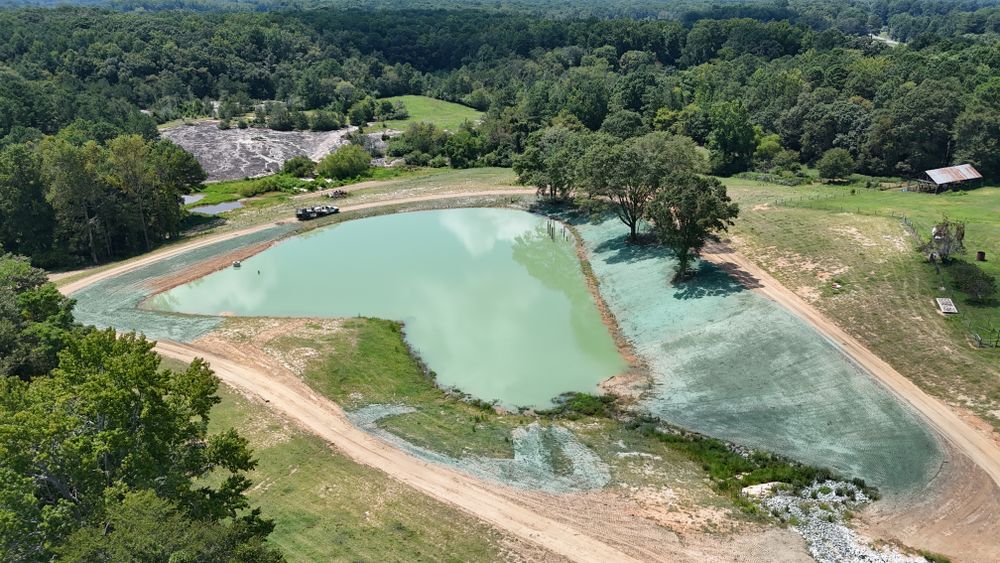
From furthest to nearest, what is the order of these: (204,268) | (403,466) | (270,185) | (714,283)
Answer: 1. (270,185)
2. (204,268)
3. (714,283)
4. (403,466)

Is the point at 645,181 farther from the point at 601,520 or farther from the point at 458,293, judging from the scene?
the point at 601,520

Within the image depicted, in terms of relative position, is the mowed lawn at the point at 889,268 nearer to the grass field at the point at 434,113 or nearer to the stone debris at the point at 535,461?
the stone debris at the point at 535,461

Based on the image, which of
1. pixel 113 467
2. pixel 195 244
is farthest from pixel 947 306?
pixel 195 244

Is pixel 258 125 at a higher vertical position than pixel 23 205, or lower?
higher

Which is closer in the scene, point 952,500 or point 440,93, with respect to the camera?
point 952,500

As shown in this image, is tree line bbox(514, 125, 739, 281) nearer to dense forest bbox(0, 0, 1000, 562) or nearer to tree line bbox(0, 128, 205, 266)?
dense forest bbox(0, 0, 1000, 562)

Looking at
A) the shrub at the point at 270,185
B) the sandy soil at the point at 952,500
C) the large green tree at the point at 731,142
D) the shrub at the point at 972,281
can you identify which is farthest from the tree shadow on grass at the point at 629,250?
the shrub at the point at 270,185
